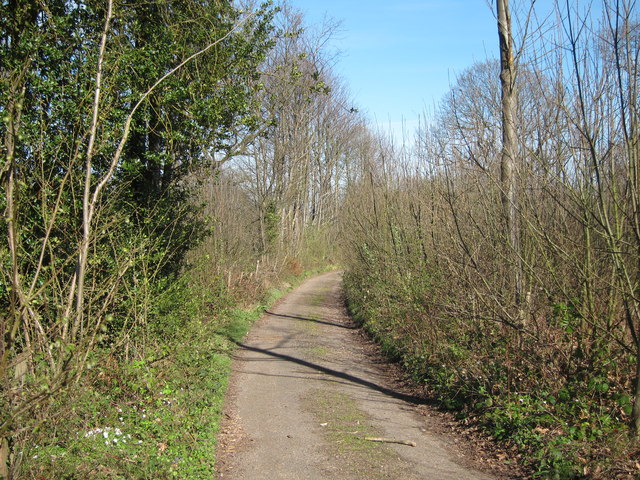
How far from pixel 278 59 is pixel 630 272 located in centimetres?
2143

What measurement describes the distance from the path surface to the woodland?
1.72 feet

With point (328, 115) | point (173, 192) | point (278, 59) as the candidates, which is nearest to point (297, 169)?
point (278, 59)

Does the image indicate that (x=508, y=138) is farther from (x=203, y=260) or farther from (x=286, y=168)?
(x=286, y=168)

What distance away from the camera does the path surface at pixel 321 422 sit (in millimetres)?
5949

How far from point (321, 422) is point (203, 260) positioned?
218 inches

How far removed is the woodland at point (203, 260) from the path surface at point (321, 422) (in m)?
0.52

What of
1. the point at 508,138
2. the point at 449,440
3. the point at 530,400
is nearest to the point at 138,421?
the point at 449,440

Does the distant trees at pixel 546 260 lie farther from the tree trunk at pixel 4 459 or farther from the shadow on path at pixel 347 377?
the tree trunk at pixel 4 459

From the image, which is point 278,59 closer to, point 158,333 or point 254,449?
point 158,333

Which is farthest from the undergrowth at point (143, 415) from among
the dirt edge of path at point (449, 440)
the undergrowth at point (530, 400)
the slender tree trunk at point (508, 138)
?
the slender tree trunk at point (508, 138)

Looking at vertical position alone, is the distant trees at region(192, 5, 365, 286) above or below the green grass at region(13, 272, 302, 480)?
above

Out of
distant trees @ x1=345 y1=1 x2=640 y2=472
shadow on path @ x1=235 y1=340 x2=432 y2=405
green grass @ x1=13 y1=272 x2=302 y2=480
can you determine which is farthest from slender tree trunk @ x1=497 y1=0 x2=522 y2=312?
green grass @ x1=13 y1=272 x2=302 y2=480

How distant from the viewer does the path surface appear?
5.95 meters

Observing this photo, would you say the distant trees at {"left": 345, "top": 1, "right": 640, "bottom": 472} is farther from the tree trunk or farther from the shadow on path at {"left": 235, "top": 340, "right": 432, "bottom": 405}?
the tree trunk
